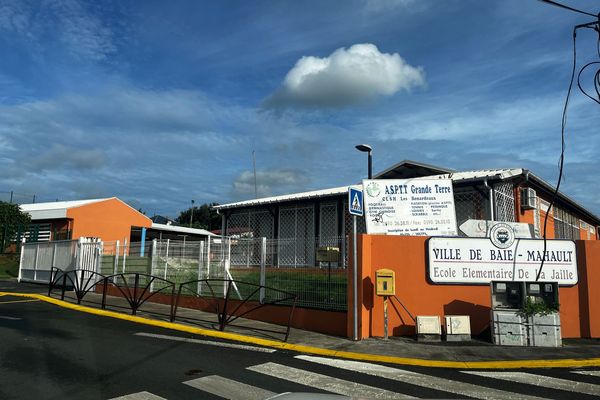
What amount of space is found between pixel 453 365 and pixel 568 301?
4372 millimetres

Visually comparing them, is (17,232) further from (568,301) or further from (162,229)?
(568,301)

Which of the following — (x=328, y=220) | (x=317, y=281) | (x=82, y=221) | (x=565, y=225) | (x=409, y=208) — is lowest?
(x=317, y=281)

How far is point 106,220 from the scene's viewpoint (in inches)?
1320

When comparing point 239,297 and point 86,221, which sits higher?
point 86,221

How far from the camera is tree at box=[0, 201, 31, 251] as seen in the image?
1206 inches

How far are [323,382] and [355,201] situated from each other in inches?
191

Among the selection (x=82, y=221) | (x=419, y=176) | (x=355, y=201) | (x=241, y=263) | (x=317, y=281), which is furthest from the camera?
(x=82, y=221)

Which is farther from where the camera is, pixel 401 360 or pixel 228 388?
pixel 401 360

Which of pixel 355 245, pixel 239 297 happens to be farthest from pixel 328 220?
pixel 355 245

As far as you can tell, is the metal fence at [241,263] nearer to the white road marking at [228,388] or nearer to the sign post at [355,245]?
the sign post at [355,245]

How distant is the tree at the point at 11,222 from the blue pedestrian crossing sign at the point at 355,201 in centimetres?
2818

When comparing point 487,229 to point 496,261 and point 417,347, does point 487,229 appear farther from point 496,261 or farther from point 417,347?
point 417,347

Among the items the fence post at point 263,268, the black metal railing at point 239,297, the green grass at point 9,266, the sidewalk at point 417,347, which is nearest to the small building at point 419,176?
the fence post at point 263,268

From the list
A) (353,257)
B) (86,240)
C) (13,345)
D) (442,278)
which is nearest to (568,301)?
(442,278)
